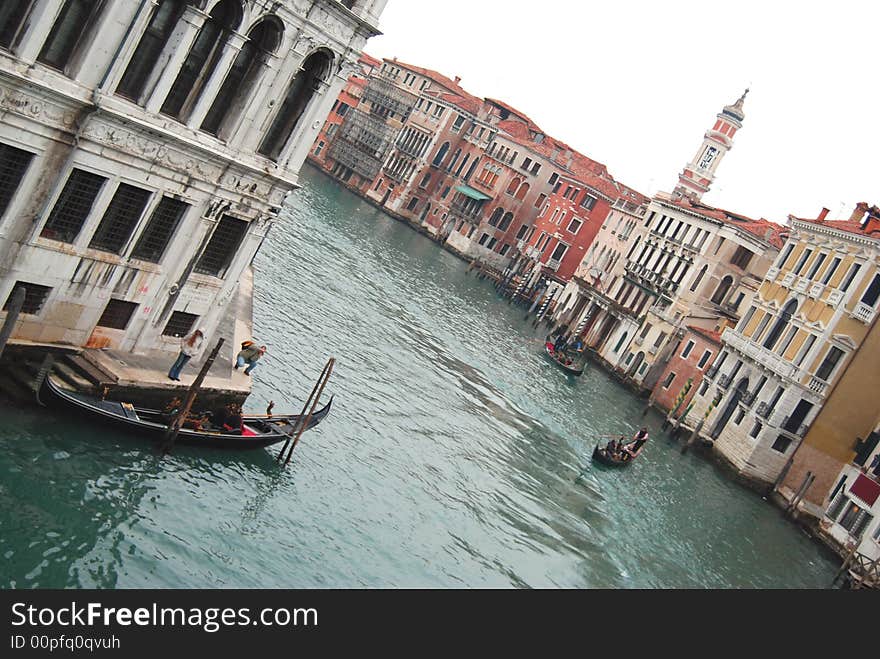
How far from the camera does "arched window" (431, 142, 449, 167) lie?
82.6 meters

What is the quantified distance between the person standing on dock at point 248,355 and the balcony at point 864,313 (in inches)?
1090

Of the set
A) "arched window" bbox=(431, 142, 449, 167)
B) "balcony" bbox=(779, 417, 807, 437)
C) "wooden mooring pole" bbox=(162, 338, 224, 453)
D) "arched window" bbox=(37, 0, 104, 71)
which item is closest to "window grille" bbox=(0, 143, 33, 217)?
"arched window" bbox=(37, 0, 104, 71)

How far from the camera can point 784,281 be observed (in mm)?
42688

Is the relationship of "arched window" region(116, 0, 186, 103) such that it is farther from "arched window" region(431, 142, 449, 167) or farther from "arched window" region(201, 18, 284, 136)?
"arched window" region(431, 142, 449, 167)

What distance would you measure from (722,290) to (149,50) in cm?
4397

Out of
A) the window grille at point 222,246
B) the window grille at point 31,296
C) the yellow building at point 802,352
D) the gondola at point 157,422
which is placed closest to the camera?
the window grille at point 31,296

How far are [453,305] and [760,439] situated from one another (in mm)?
19214

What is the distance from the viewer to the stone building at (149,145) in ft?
48.6

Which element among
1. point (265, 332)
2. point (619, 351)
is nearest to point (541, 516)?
point (265, 332)

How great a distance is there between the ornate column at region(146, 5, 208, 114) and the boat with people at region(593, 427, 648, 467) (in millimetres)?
21122

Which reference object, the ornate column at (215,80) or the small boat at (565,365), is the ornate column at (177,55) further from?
the small boat at (565,365)

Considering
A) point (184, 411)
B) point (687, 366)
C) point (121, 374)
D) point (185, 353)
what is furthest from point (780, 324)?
point (121, 374)

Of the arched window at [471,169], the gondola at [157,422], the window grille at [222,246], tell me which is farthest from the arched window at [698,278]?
the window grille at [222,246]

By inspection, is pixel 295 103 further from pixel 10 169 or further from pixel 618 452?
pixel 618 452
